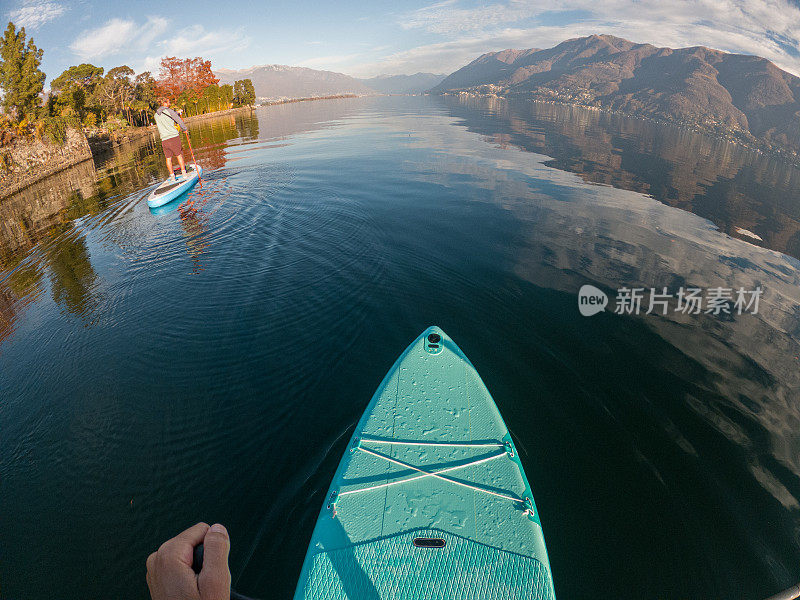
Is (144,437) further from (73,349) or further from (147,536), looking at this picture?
(73,349)

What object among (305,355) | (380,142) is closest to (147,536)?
(305,355)

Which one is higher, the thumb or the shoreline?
the shoreline

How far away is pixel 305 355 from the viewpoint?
28.8 ft

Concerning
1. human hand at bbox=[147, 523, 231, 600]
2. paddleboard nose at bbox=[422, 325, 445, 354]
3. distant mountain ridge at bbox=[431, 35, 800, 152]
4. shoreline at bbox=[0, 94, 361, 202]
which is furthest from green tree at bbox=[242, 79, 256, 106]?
human hand at bbox=[147, 523, 231, 600]

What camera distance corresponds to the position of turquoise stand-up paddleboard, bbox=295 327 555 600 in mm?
3896

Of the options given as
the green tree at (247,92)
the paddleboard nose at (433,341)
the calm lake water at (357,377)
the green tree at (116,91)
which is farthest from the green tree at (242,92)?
the paddleboard nose at (433,341)

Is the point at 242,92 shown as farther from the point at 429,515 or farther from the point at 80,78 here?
the point at 429,515

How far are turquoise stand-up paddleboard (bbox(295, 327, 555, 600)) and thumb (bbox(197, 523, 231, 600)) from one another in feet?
9.40

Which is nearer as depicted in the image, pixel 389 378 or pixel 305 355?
pixel 389 378

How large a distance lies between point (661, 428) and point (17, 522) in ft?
40.3

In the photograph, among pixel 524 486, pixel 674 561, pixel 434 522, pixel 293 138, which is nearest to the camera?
pixel 434 522

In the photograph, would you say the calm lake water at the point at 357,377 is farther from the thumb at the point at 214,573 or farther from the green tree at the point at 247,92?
the green tree at the point at 247,92

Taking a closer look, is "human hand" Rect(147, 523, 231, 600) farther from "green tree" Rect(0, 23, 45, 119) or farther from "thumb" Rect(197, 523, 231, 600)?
"green tree" Rect(0, 23, 45, 119)

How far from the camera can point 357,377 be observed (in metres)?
8.13
